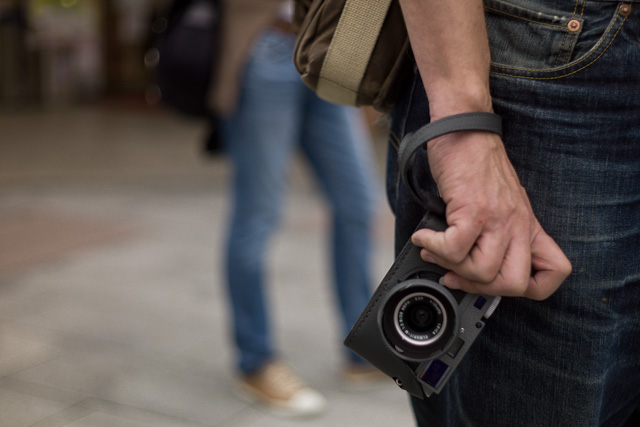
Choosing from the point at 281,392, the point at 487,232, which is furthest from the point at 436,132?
the point at 281,392

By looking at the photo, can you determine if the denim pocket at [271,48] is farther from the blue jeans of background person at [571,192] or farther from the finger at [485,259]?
the finger at [485,259]

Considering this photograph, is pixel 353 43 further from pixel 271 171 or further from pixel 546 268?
pixel 271 171

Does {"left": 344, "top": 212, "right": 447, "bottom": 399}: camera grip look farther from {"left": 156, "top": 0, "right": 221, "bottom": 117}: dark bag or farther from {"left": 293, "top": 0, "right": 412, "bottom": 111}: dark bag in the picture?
{"left": 156, "top": 0, "right": 221, "bottom": 117}: dark bag

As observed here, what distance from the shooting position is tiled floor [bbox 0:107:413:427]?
110 inches

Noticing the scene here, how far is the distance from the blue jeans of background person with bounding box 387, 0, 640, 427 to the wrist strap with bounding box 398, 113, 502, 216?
75 millimetres

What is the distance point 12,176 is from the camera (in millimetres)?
6602

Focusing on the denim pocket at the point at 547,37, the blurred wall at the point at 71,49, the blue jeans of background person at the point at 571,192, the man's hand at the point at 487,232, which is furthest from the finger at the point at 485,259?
the blurred wall at the point at 71,49

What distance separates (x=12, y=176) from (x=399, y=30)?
20.1 feet

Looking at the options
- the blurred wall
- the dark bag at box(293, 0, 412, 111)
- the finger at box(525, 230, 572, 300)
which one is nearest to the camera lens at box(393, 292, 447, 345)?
the finger at box(525, 230, 572, 300)

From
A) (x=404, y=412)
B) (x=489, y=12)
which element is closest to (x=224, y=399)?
(x=404, y=412)

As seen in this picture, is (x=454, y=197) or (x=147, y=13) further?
(x=147, y=13)

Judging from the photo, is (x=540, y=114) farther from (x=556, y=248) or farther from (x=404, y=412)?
(x=404, y=412)

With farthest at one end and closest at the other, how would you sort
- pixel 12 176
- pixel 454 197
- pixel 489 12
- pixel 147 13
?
1. pixel 147 13
2. pixel 12 176
3. pixel 489 12
4. pixel 454 197

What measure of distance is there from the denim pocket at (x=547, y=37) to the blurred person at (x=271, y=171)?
165 cm
